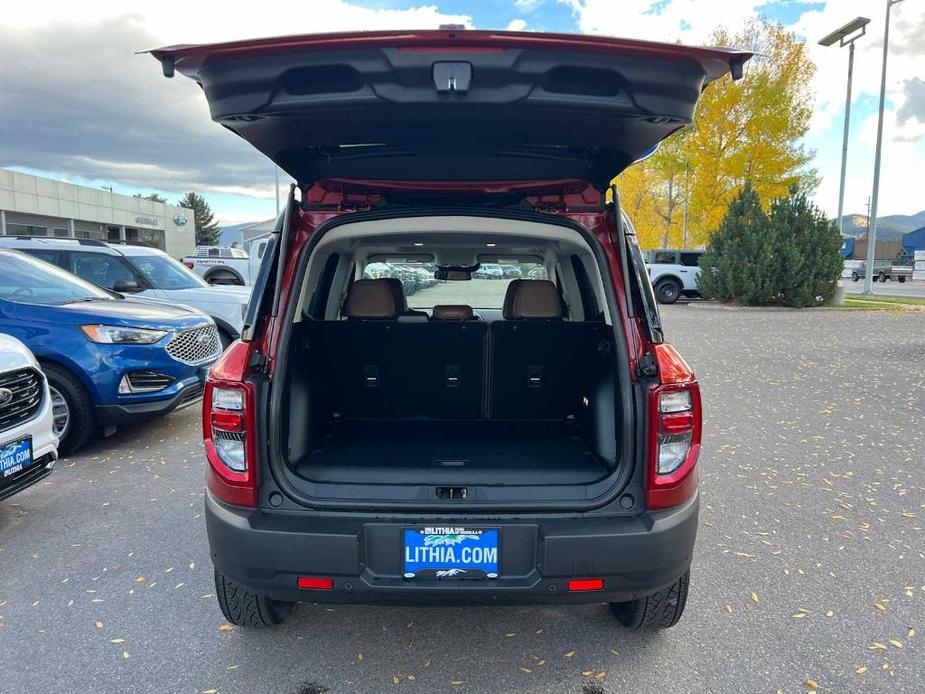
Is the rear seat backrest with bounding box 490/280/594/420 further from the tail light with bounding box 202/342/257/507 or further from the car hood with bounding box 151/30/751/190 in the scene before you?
the tail light with bounding box 202/342/257/507

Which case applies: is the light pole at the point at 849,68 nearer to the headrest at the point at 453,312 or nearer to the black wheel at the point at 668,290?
the black wheel at the point at 668,290

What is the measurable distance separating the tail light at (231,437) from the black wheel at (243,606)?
17.6 inches

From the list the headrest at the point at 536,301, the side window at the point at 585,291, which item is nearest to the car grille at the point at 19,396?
the headrest at the point at 536,301

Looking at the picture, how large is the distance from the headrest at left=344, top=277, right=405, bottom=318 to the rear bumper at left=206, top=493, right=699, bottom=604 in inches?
57.1

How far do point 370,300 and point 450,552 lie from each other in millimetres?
1666

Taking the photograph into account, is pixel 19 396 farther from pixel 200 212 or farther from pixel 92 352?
pixel 200 212

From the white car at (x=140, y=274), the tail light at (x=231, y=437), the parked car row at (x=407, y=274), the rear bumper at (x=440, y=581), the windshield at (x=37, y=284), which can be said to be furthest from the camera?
the white car at (x=140, y=274)

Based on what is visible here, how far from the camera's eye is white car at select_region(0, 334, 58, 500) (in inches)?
134

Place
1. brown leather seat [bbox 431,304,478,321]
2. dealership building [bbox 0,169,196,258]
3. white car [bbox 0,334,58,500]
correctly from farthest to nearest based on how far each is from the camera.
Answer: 1. dealership building [bbox 0,169,196,258]
2. brown leather seat [bbox 431,304,478,321]
3. white car [bbox 0,334,58,500]

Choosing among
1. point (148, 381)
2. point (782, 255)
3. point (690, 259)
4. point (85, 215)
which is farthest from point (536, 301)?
point (85, 215)

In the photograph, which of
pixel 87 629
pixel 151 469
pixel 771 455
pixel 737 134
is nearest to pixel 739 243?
pixel 737 134

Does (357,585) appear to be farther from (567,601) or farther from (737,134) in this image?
(737,134)

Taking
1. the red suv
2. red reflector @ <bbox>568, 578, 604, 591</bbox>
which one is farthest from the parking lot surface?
red reflector @ <bbox>568, 578, 604, 591</bbox>

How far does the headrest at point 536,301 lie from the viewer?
3.36 metres
